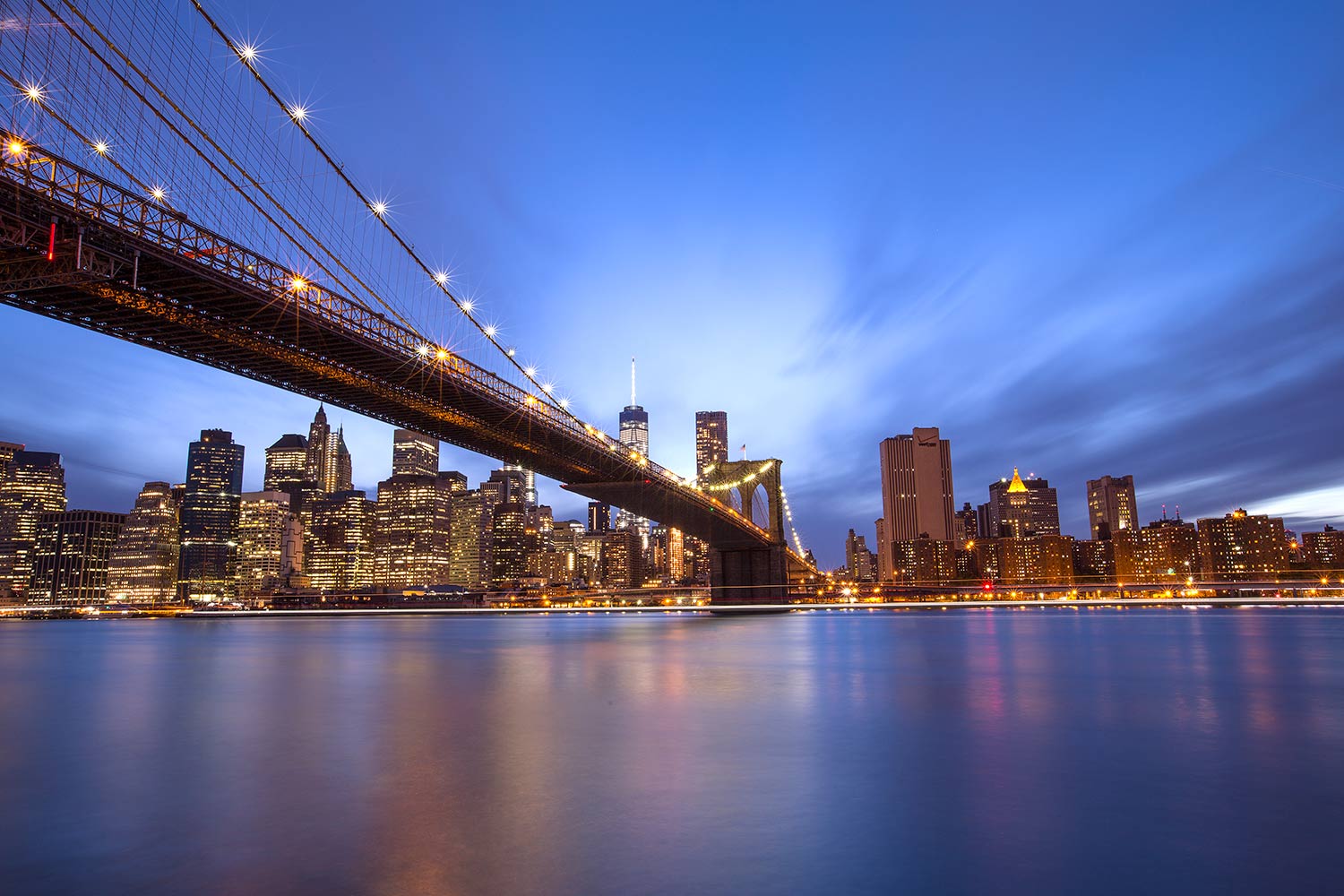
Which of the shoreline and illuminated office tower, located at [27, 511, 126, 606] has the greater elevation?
illuminated office tower, located at [27, 511, 126, 606]

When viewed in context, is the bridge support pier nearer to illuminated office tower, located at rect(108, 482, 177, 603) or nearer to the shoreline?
the shoreline

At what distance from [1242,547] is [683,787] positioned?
169502 millimetres

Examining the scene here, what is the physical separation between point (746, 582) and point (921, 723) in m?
66.0

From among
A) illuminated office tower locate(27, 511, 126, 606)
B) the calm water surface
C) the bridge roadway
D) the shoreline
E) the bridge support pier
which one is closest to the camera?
the calm water surface

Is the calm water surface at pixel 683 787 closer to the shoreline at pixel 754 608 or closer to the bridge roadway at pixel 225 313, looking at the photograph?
the bridge roadway at pixel 225 313

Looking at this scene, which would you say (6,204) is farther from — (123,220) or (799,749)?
(799,749)

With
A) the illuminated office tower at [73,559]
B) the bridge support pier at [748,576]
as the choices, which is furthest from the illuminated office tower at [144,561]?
the bridge support pier at [748,576]

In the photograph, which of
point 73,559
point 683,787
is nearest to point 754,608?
point 683,787

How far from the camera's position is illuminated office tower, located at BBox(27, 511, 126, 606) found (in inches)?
6944

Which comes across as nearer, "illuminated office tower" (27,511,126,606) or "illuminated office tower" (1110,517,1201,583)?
"illuminated office tower" (1110,517,1201,583)

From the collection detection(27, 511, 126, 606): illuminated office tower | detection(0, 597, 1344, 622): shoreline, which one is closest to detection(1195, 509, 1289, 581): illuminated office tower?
detection(0, 597, 1344, 622): shoreline

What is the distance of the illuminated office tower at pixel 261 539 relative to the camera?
181000 mm

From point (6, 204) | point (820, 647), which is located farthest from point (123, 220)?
point (820, 647)

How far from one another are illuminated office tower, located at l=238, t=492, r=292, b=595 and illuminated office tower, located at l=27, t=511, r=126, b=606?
2642 centimetres
